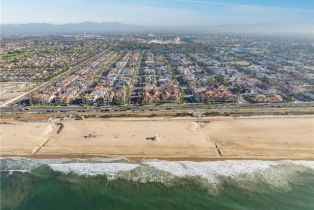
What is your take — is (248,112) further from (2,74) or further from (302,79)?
(2,74)

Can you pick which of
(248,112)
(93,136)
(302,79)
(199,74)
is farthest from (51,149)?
(302,79)

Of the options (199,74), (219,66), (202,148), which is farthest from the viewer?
(219,66)

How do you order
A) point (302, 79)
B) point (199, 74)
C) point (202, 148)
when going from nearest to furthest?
point (202, 148)
point (302, 79)
point (199, 74)

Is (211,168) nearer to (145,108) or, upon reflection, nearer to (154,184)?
(154,184)

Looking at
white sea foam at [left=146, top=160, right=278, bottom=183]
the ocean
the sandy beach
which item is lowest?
the ocean

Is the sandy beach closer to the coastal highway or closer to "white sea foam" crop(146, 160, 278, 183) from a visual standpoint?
"white sea foam" crop(146, 160, 278, 183)

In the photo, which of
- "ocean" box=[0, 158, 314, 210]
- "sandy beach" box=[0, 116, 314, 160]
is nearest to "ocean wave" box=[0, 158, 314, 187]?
"ocean" box=[0, 158, 314, 210]
